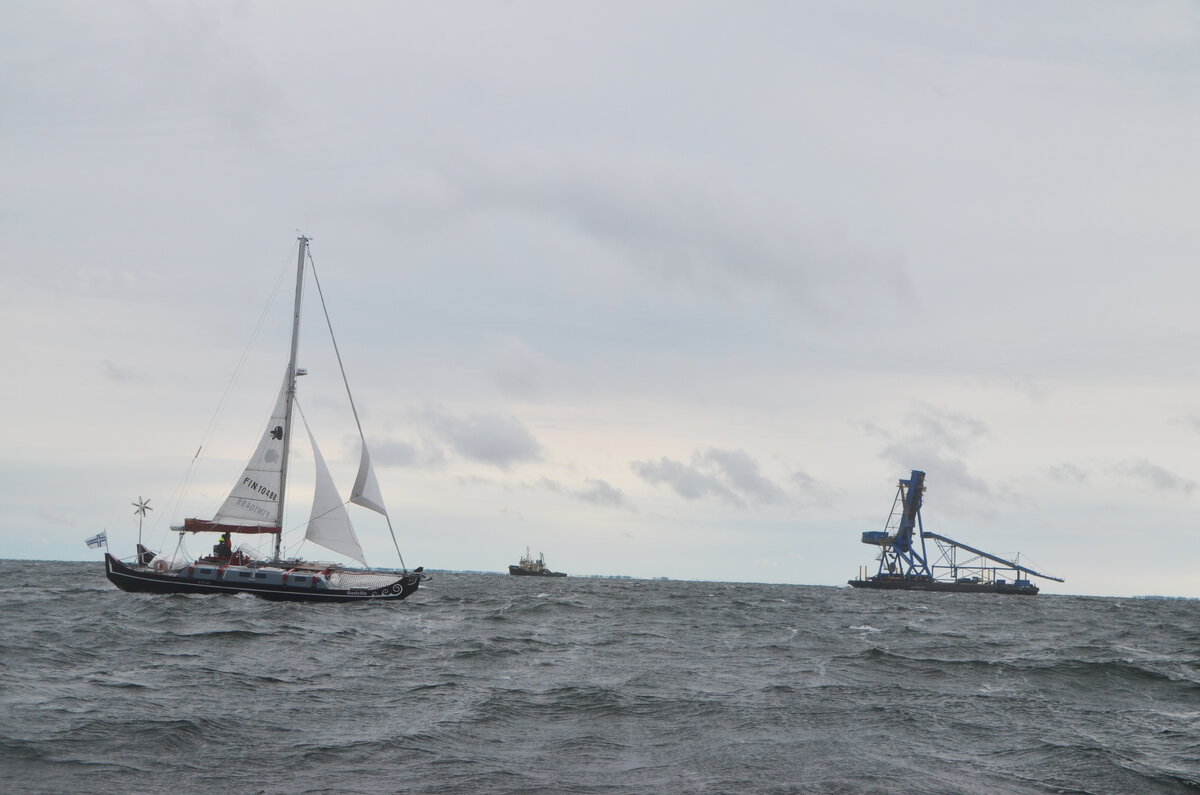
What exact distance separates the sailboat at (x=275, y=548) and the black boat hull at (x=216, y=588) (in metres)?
0.05

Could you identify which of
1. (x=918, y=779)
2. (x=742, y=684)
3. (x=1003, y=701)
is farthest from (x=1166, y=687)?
(x=918, y=779)

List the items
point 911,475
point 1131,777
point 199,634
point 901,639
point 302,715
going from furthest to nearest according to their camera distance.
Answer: point 911,475 → point 901,639 → point 199,634 → point 302,715 → point 1131,777

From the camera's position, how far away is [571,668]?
2534 cm

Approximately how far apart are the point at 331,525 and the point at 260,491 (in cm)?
385

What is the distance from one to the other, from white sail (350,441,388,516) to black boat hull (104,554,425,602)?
4.06 m

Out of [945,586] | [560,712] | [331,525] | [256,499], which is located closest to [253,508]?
[256,499]

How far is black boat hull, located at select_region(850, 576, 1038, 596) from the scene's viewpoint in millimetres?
141375

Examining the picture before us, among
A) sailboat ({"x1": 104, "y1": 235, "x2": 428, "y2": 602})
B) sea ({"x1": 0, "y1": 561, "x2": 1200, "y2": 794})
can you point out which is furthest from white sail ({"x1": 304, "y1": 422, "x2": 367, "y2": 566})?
sea ({"x1": 0, "y1": 561, "x2": 1200, "y2": 794})

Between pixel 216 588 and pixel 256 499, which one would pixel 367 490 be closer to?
pixel 256 499

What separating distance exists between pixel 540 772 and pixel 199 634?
64.5 ft

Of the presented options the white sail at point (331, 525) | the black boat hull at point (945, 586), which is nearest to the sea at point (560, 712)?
the white sail at point (331, 525)

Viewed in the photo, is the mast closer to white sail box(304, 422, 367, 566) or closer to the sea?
white sail box(304, 422, 367, 566)

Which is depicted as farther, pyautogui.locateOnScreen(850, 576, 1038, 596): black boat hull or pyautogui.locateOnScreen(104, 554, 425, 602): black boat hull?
pyautogui.locateOnScreen(850, 576, 1038, 596): black boat hull

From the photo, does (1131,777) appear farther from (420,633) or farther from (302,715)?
(420,633)
